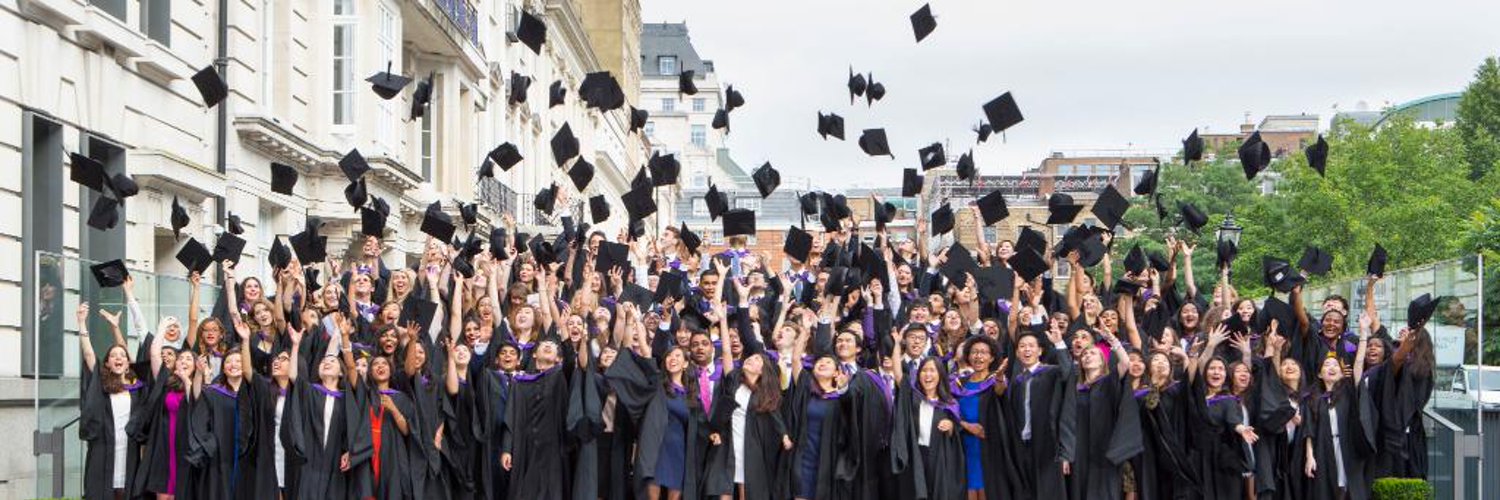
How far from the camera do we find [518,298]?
47.4ft

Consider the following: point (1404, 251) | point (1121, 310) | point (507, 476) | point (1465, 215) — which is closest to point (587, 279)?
point (507, 476)

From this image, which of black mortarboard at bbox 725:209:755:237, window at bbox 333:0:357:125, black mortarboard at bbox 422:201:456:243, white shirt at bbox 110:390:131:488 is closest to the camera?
white shirt at bbox 110:390:131:488

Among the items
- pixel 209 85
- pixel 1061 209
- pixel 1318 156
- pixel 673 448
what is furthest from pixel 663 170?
pixel 1318 156

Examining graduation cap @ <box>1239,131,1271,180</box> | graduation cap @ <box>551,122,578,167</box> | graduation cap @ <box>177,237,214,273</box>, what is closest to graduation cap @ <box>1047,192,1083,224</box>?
graduation cap @ <box>1239,131,1271,180</box>

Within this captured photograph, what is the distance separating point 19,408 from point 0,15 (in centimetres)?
268

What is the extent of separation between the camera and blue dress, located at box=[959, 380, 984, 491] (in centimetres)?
1335

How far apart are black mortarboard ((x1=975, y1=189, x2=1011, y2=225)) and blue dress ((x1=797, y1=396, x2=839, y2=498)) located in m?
3.78

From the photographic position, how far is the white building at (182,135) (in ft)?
47.1

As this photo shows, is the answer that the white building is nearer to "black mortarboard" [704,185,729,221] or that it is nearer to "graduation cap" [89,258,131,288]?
"graduation cap" [89,258,131,288]

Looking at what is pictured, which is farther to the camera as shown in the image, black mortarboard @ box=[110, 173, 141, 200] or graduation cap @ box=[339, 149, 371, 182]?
graduation cap @ box=[339, 149, 371, 182]

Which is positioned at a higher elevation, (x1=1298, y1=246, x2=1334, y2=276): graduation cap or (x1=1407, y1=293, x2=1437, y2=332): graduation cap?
(x1=1298, y1=246, x2=1334, y2=276): graduation cap

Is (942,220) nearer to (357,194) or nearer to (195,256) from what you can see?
(357,194)

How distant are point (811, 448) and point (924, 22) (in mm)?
5681

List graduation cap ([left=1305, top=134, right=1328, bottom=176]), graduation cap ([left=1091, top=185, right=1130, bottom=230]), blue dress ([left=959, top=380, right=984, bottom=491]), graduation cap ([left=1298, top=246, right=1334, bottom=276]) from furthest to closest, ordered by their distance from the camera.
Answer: graduation cap ([left=1305, top=134, right=1328, bottom=176]) → graduation cap ([left=1091, top=185, right=1130, bottom=230]) → graduation cap ([left=1298, top=246, right=1334, bottom=276]) → blue dress ([left=959, top=380, right=984, bottom=491])
